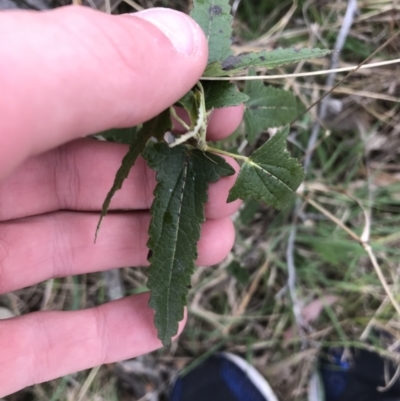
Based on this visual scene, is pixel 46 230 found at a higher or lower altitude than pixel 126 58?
lower

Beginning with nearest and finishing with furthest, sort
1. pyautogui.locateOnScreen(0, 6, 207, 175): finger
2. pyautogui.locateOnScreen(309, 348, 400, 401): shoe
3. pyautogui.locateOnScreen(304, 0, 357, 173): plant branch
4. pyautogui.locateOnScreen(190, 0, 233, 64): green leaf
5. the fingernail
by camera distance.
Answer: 1. pyautogui.locateOnScreen(0, 6, 207, 175): finger
2. the fingernail
3. pyautogui.locateOnScreen(190, 0, 233, 64): green leaf
4. pyautogui.locateOnScreen(304, 0, 357, 173): plant branch
5. pyautogui.locateOnScreen(309, 348, 400, 401): shoe

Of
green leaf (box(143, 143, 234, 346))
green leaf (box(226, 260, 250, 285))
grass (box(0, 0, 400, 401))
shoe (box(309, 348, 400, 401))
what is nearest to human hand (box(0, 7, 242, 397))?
green leaf (box(143, 143, 234, 346))

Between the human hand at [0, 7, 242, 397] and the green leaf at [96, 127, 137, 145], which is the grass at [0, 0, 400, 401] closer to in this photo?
the human hand at [0, 7, 242, 397]

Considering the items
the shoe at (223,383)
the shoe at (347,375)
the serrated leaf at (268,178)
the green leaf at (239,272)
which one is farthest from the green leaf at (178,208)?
the shoe at (347,375)

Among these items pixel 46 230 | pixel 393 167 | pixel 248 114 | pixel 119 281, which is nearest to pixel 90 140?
pixel 46 230

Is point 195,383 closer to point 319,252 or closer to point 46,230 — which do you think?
point 319,252

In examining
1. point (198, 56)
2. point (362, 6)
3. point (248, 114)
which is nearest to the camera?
point (198, 56)

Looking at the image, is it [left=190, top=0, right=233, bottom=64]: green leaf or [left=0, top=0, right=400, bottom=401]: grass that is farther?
[left=0, top=0, right=400, bottom=401]: grass

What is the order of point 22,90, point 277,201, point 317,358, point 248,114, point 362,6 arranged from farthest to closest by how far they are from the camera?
point 317,358 < point 362,6 < point 248,114 < point 277,201 < point 22,90
